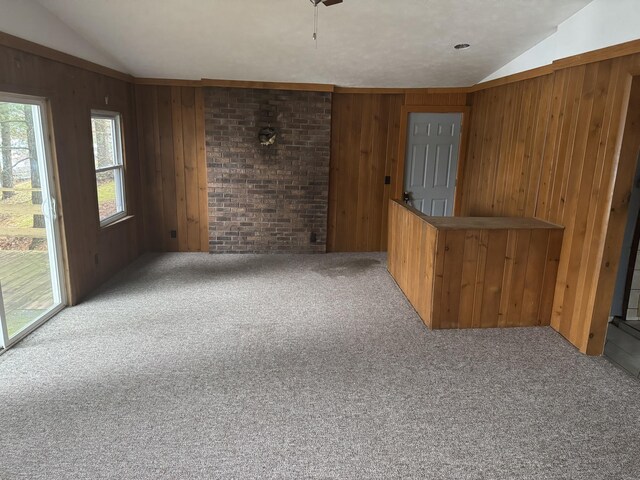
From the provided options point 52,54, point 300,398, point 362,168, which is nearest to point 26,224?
point 52,54

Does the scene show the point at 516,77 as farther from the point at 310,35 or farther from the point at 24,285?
the point at 24,285

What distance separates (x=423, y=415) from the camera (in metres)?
2.54

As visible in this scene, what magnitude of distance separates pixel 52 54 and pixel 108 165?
1.60m

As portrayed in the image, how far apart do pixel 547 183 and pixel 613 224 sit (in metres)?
0.81

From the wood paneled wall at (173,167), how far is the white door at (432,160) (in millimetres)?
2897

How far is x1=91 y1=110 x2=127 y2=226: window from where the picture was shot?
471 centimetres

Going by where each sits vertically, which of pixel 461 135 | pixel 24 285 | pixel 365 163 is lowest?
pixel 24 285

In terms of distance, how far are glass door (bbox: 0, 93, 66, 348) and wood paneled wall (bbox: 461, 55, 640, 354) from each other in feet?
14.3

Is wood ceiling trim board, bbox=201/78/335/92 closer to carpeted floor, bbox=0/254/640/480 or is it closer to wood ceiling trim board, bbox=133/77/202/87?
wood ceiling trim board, bbox=133/77/202/87

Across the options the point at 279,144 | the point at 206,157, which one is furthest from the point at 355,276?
the point at 206,157

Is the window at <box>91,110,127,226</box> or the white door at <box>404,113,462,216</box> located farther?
the white door at <box>404,113,462,216</box>

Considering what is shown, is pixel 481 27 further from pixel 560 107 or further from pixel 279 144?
pixel 279 144

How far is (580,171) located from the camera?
3.34m

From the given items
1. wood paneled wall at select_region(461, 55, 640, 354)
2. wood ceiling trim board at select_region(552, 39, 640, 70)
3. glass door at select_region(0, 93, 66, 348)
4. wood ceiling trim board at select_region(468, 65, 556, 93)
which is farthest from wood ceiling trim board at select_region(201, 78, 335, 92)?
wood ceiling trim board at select_region(552, 39, 640, 70)
